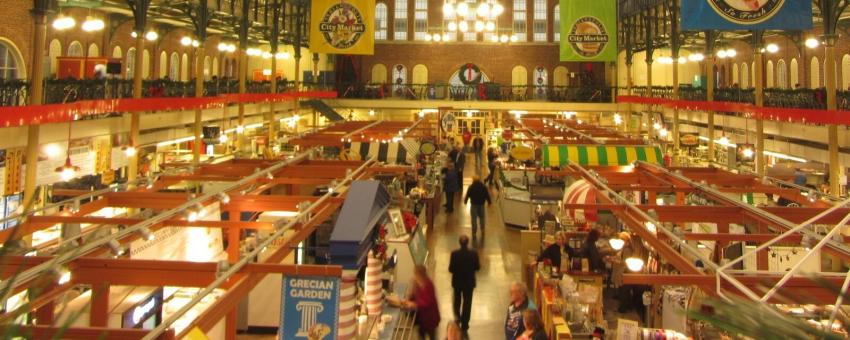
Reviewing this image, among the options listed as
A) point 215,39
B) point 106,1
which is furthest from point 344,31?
point 215,39

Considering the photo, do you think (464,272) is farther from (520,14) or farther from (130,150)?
(520,14)

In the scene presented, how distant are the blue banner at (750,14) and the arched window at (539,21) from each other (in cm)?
2877

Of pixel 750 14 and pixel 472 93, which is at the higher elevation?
pixel 472 93

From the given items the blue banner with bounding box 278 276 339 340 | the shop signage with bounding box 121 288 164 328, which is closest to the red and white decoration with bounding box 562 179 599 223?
the shop signage with bounding box 121 288 164 328

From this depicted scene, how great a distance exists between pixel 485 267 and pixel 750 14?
21.0 feet

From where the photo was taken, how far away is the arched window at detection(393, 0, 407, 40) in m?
40.2

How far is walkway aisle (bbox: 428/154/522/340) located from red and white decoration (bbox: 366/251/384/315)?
1924 mm

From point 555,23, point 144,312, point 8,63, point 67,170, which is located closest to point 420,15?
point 555,23

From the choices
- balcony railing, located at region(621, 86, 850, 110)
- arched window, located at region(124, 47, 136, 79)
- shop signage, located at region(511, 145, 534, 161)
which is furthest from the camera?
A: arched window, located at region(124, 47, 136, 79)

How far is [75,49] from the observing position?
738 inches

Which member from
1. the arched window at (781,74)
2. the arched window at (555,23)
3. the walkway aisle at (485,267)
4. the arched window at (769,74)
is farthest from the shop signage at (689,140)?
the arched window at (555,23)

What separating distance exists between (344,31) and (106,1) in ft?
19.5

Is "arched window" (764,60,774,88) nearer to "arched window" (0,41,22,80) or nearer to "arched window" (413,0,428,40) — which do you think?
"arched window" (413,0,428,40)

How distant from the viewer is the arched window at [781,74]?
26.1 meters
